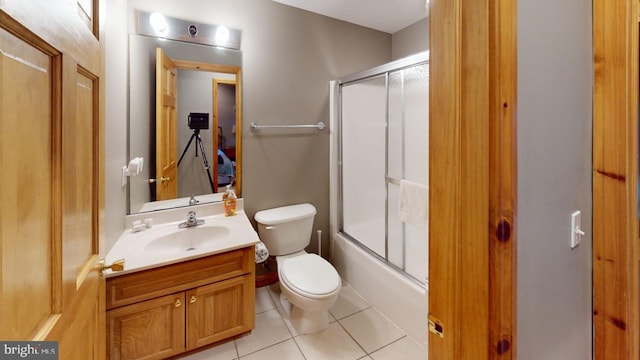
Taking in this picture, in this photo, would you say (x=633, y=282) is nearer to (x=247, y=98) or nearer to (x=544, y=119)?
(x=544, y=119)

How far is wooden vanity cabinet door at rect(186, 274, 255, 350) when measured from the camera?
1561 mm

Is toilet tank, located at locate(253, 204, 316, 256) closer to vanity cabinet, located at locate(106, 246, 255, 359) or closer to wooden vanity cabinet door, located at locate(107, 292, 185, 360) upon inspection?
vanity cabinet, located at locate(106, 246, 255, 359)

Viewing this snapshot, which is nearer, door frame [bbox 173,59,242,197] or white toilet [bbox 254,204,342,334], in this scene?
white toilet [bbox 254,204,342,334]

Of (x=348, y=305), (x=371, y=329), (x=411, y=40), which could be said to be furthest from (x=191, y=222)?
(x=411, y=40)

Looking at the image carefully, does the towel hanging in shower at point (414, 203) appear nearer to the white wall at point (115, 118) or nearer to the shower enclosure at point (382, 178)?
the shower enclosure at point (382, 178)

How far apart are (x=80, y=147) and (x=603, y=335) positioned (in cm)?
168

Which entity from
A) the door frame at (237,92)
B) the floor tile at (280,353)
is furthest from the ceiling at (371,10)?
the floor tile at (280,353)

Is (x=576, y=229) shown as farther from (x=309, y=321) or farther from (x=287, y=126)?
(x=287, y=126)

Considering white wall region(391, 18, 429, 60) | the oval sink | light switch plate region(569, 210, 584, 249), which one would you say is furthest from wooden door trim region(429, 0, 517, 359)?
white wall region(391, 18, 429, 60)

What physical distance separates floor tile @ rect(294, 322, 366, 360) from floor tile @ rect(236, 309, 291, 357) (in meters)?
0.13

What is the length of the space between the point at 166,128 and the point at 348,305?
186 cm

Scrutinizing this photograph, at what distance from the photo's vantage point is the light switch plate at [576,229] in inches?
32.8

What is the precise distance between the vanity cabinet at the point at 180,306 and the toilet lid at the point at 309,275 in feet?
0.88

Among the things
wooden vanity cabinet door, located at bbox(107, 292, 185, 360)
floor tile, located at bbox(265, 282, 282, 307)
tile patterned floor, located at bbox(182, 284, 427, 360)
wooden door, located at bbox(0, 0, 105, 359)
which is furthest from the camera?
floor tile, located at bbox(265, 282, 282, 307)
